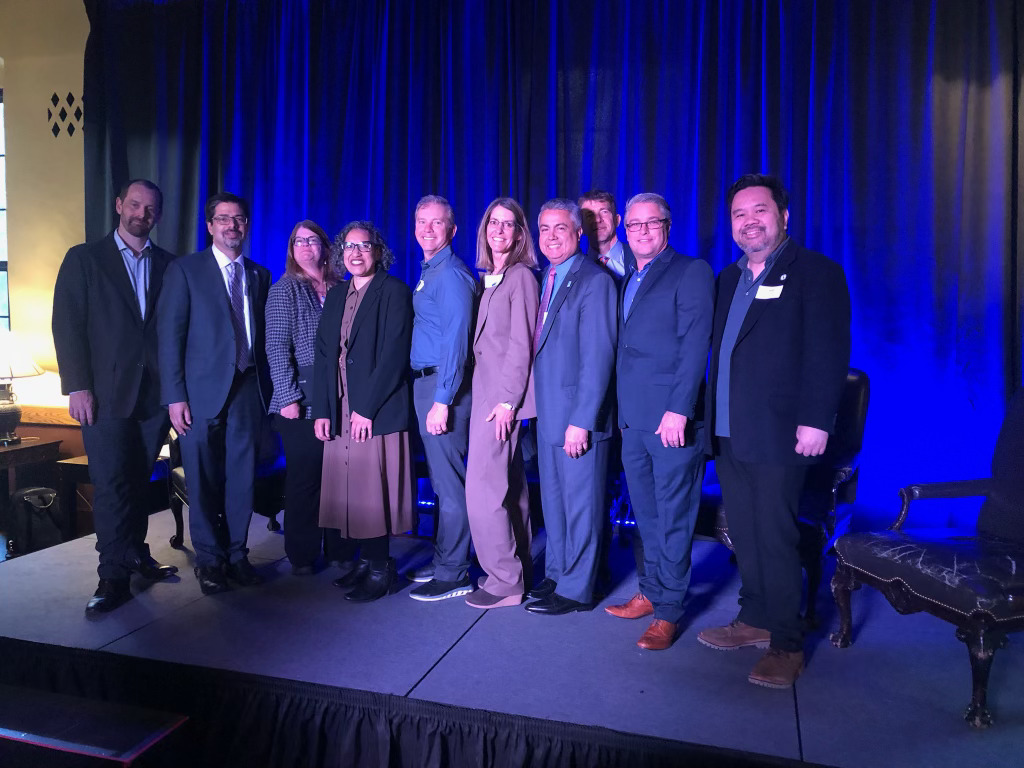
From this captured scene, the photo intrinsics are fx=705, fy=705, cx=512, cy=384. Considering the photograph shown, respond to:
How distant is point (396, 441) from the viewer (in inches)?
107

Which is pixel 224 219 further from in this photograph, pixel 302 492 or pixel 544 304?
pixel 544 304

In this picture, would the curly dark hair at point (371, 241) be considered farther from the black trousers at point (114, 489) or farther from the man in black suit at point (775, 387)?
the man in black suit at point (775, 387)

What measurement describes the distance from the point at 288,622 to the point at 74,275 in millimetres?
1540

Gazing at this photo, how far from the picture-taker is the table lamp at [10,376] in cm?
418

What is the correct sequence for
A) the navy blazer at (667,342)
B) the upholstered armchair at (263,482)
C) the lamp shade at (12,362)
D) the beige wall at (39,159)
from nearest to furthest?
the navy blazer at (667,342) → the upholstered armchair at (263,482) → the lamp shade at (12,362) → the beige wall at (39,159)

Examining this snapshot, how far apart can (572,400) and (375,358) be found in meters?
0.77

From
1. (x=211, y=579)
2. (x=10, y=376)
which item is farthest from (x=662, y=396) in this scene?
(x=10, y=376)

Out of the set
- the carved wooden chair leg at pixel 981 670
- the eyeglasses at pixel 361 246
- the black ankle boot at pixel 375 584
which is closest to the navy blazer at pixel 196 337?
the eyeglasses at pixel 361 246

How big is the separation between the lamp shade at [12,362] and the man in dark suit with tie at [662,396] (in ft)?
12.4

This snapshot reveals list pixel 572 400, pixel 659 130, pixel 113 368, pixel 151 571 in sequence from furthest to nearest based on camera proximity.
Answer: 1. pixel 659 130
2. pixel 151 571
3. pixel 113 368
4. pixel 572 400

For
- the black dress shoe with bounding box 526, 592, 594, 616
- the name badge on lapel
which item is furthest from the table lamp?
the name badge on lapel

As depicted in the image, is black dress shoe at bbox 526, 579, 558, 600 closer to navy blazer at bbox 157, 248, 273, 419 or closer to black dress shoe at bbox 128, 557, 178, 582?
navy blazer at bbox 157, 248, 273, 419

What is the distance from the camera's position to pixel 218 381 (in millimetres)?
2746

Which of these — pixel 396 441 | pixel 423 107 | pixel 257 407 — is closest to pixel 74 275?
pixel 257 407
